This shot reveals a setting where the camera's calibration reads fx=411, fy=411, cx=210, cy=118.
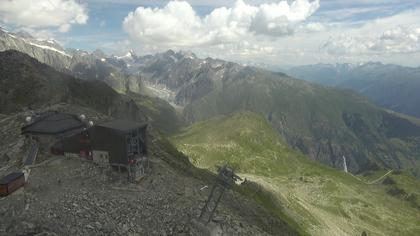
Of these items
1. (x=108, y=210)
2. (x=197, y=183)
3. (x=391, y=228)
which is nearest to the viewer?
(x=108, y=210)

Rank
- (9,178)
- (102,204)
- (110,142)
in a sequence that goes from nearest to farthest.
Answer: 1. (9,178)
2. (102,204)
3. (110,142)

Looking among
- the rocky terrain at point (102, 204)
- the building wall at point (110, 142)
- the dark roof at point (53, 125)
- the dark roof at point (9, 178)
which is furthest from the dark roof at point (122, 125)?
the dark roof at point (9, 178)

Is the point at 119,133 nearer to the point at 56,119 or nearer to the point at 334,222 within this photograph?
the point at 56,119

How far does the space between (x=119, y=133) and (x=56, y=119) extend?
1656 cm

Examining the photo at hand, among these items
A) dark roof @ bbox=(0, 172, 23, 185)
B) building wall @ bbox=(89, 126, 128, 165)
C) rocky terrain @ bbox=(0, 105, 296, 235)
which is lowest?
rocky terrain @ bbox=(0, 105, 296, 235)

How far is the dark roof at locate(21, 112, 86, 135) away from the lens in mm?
60062

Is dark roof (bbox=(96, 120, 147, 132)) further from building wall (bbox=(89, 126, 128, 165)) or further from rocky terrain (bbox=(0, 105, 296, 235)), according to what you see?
rocky terrain (bbox=(0, 105, 296, 235))

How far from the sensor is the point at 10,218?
40.8 metres

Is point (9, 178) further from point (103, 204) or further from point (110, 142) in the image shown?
point (110, 142)

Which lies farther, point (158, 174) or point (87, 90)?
point (87, 90)

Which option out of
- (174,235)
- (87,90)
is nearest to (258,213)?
(174,235)

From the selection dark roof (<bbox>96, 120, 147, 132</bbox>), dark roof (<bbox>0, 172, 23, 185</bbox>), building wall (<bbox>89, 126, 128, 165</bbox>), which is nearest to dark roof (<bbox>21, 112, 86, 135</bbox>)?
building wall (<bbox>89, 126, 128, 165</bbox>)

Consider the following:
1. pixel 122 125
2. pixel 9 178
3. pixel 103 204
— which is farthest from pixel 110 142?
pixel 9 178

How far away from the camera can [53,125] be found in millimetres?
61469
